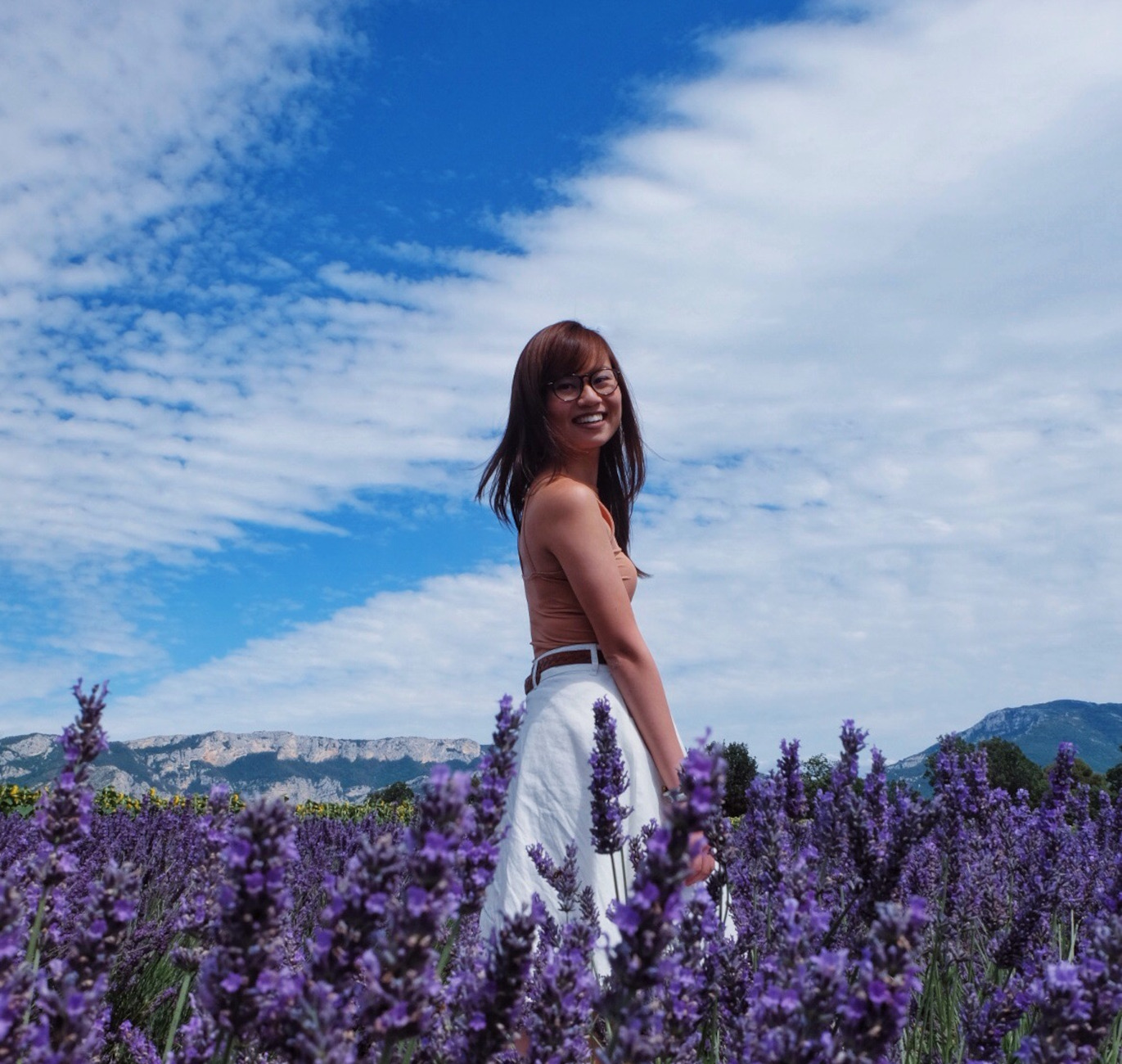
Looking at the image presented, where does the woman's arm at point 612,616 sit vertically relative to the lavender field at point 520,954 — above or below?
above

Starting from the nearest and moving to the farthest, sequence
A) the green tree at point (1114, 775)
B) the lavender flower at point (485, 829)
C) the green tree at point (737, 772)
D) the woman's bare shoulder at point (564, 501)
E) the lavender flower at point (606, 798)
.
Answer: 1. the lavender flower at point (485, 829)
2. the lavender flower at point (606, 798)
3. the woman's bare shoulder at point (564, 501)
4. the green tree at point (1114, 775)
5. the green tree at point (737, 772)

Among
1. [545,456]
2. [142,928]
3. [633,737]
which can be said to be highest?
[545,456]

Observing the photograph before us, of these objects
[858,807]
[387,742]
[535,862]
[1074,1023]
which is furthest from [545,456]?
[387,742]

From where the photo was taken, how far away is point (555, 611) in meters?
3.62

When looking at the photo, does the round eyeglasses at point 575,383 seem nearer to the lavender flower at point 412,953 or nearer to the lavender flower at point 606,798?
the lavender flower at point 606,798

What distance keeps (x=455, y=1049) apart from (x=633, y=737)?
181 centimetres

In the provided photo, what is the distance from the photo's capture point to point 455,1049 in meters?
1.53

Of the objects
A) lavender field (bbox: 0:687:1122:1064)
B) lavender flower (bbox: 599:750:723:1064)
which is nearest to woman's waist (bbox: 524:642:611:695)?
lavender field (bbox: 0:687:1122:1064)

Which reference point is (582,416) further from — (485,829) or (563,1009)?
(563,1009)

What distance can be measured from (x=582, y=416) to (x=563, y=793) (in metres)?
1.57

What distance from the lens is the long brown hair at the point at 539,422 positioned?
4059 millimetres

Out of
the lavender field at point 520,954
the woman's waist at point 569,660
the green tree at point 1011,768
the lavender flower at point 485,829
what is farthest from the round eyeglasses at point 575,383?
the green tree at point 1011,768

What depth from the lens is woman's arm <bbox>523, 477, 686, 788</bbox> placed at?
3.29 metres

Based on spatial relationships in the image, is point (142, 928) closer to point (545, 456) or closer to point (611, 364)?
point (545, 456)
